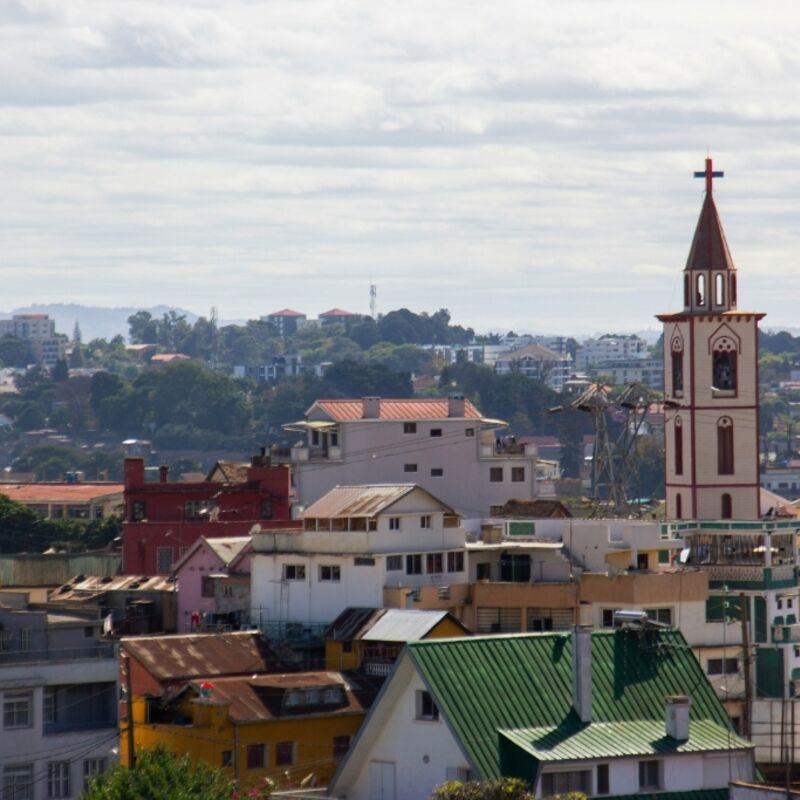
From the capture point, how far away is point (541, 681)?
51.6m

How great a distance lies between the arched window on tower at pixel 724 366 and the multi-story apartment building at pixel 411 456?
535 inches

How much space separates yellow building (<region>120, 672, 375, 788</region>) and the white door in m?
6.22

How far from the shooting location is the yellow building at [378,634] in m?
63.4

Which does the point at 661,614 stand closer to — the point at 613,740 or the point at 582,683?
the point at 582,683

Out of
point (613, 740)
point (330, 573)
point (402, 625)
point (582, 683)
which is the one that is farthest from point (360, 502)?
point (613, 740)

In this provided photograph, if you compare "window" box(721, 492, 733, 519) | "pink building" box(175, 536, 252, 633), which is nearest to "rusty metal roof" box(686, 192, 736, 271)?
"window" box(721, 492, 733, 519)

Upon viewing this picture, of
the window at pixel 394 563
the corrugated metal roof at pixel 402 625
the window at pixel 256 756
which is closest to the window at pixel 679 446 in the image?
the window at pixel 394 563

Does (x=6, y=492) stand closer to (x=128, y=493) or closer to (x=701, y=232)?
(x=128, y=493)

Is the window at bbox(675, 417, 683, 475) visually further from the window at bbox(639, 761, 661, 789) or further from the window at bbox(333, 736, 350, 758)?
the window at bbox(639, 761, 661, 789)

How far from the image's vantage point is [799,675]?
242ft

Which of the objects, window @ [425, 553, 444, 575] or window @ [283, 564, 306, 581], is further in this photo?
window @ [425, 553, 444, 575]

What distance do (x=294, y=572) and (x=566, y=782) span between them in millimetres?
21379

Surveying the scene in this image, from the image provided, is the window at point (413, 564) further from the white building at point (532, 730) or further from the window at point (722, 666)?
the white building at point (532, 730)

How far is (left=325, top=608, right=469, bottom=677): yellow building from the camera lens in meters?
63.4
